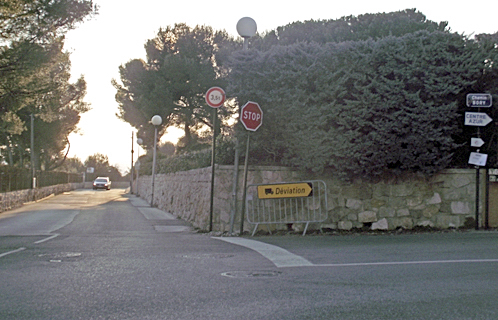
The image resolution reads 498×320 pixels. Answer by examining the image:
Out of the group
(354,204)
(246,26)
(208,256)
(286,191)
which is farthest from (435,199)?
(208,256)

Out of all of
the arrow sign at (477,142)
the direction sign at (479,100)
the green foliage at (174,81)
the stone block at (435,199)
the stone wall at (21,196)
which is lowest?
the stone wall at (21,196)

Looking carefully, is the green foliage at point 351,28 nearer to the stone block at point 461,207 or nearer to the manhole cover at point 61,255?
the stone block at point 461,207

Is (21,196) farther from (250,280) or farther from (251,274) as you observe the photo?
(250,280)

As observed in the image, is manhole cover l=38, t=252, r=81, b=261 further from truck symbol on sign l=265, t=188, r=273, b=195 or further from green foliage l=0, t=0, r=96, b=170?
green foliage l=0, t=0, r=96, b=170

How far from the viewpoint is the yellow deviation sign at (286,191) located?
34.4ft

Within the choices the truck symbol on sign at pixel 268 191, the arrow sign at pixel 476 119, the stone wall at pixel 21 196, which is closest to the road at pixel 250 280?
the truck symbol on sign at pixel 268 191

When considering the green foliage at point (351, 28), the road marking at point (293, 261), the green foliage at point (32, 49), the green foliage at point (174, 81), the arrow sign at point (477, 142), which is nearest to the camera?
the road marking at point (293, 261)

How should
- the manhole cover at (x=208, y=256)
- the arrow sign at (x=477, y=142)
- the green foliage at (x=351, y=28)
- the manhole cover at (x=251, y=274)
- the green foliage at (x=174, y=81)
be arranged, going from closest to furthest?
1. the manhole cover at (x=251, y=274)
2. the manhole cover at (x=208, y=256)
3. the arrow sign at (x=477, y=142)
4. the green foliage at (x=351, y=28)
5. the green foliage at (x=174, y=81)

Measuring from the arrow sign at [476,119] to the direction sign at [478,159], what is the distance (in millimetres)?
669

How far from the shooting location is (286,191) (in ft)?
34.7

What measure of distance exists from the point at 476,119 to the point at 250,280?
7.60 meters

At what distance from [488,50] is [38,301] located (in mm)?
10474

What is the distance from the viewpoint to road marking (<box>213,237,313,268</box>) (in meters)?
6.47

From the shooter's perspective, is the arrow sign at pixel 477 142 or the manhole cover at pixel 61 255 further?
the arrow sign at pixel 477 142
